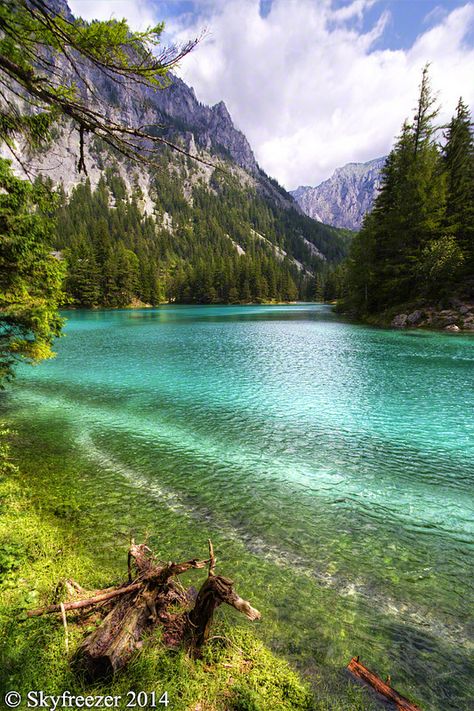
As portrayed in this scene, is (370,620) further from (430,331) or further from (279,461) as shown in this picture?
(430,331)

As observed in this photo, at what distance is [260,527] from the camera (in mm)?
7082

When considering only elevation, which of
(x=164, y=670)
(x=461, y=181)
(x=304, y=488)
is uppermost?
(x=461, y=181)

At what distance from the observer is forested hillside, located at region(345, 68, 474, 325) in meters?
38.0

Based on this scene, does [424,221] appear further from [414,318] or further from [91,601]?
[91,601]

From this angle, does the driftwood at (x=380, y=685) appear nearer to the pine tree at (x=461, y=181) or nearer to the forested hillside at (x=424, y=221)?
the forested hillside at (x=424, y=221)

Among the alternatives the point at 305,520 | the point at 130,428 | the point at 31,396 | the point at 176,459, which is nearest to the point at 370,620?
the point at 305,520

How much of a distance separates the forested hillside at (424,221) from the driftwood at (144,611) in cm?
4102

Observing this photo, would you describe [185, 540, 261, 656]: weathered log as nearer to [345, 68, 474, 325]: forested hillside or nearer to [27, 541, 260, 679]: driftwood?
[27, 541, 260, 679]: driftwood

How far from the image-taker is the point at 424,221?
127 ft

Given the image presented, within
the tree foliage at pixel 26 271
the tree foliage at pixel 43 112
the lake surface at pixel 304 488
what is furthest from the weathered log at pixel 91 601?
the tree foliage at pixel 26 271

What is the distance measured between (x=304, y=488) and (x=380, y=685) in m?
4.94

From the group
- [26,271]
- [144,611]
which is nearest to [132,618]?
[144,611]

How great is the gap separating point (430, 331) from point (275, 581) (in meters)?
37.9

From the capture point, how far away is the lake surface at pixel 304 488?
4.69 metres
